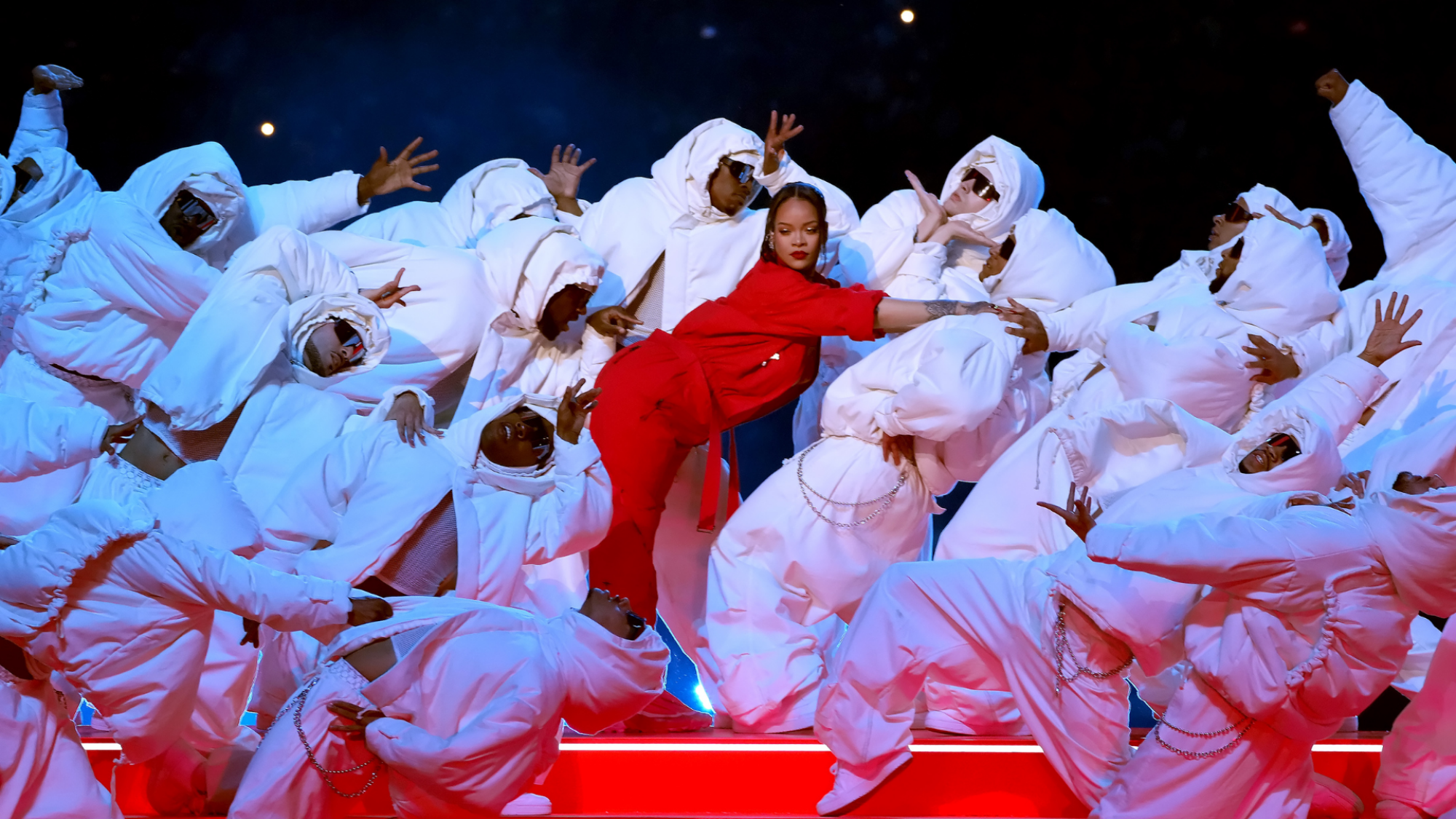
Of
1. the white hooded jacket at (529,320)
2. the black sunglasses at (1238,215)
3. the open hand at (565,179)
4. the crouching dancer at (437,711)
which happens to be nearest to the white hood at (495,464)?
the white hooded jacket at (529,320)

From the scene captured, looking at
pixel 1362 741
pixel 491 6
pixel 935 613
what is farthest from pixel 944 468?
pixel 491 6

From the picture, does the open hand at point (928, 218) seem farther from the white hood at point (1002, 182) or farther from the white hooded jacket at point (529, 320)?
the white hooded jacket at point (529, 320)

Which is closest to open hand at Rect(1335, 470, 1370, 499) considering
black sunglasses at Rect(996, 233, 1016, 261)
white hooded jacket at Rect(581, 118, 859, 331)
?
black sunglasses at Rect(996, 233, 1016, 261)

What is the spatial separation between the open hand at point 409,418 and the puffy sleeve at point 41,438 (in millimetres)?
811

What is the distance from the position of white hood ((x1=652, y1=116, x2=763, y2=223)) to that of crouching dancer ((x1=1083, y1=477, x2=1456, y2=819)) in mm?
2265

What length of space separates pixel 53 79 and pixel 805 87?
3243 mm

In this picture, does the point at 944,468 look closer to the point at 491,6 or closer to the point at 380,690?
the point at 380,690

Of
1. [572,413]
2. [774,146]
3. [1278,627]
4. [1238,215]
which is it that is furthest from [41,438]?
[1238,215]

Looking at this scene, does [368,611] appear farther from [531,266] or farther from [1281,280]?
[1281,280]

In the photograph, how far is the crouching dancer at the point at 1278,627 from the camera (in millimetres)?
2994

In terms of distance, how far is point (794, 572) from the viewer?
4.18m

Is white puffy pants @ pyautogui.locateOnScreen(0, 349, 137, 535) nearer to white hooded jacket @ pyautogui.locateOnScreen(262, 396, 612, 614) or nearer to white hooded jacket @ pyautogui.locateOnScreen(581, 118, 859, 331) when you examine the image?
white hooded jacket @ pyautogui.locateOnScreen(262, 396, 612, 614)

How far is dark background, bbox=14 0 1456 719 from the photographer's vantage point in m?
6.21

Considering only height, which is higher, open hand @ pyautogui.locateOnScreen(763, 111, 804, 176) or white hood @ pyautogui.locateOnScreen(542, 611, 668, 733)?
open hand @ pyautogui.locateOnScreen(763, 111, 804, 176)
